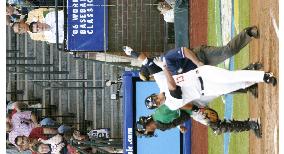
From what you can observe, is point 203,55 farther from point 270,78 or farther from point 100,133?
point 100,133

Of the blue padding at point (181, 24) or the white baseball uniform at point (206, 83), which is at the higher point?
the blue padding at point (181, 24)

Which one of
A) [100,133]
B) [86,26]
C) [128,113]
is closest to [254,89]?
[128,113]

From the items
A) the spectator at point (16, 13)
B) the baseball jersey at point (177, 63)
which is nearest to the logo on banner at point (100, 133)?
the spectator at point (16, 13)

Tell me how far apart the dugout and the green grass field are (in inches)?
20.5

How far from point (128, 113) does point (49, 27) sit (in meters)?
2.23

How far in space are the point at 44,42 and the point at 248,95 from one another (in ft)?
16.6

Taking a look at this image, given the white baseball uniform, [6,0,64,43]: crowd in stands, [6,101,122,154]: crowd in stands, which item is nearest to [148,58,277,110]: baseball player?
the white baseball uniform

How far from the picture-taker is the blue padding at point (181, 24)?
32.2ft

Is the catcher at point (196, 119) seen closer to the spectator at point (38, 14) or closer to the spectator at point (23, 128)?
the spectator at point (23, 128)

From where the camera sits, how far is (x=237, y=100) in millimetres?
7684

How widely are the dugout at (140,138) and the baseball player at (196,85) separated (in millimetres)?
3141

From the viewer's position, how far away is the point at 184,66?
6.15 meters

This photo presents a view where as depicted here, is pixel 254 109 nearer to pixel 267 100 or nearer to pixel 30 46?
pixel 267 100
